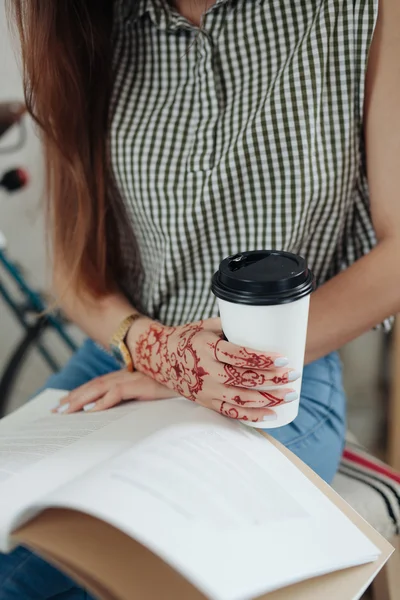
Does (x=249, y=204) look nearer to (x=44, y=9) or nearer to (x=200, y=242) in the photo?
(x=200, y=242)

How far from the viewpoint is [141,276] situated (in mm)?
926

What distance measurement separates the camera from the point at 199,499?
433mm

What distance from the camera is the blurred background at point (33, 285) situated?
138 centimetres

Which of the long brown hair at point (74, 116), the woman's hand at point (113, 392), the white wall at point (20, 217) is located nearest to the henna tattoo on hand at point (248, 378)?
the woman's hand at point (113, 392)

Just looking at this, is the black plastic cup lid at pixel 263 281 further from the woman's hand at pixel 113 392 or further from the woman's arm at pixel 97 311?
the woman's arm at pixel 97 311

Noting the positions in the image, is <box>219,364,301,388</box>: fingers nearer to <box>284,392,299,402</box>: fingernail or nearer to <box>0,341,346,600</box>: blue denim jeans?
<box>284,392,299,402</box>: fingernail

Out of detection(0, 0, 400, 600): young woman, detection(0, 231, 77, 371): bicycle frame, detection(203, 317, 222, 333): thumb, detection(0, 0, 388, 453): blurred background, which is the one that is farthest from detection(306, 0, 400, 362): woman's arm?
detection(0, 231, 77, 371): bicycle frame

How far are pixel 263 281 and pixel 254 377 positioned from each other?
0.11 m

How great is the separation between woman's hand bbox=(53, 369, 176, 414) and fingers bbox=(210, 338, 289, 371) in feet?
0.53

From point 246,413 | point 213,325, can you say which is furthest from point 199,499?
point 213,325

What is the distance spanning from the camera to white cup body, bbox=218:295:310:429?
1.52ft

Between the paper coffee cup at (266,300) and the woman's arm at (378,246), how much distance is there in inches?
8.5

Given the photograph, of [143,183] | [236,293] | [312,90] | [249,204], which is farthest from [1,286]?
[236,293]

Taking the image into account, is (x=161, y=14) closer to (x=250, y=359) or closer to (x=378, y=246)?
(x=378, y=246)
